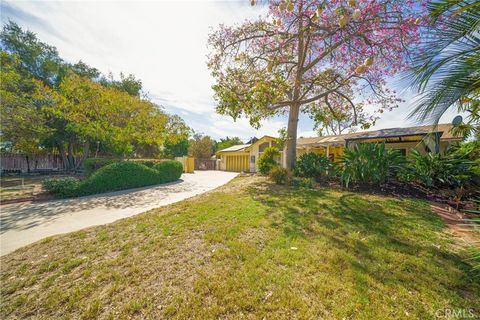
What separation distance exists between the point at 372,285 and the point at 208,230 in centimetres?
272

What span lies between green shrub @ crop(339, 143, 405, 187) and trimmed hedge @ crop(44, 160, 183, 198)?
1040cm

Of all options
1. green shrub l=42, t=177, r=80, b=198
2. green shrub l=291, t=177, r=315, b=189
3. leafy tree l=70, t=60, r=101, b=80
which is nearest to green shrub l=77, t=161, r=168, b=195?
green shrub l=42, t=177, r=80, b=198

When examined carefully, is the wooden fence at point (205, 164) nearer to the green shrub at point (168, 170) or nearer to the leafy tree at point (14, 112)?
the green shrub at point (168, 170)

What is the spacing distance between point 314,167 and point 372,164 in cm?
253

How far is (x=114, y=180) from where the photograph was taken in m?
8.97

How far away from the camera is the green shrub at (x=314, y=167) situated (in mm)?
8539

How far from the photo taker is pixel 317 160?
29.0 ft

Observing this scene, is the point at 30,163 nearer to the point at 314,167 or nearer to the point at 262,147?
the point at 262,147

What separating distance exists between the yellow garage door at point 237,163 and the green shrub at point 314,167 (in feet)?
42.4

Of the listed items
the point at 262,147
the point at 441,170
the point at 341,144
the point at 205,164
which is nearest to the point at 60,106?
the point at 262,147

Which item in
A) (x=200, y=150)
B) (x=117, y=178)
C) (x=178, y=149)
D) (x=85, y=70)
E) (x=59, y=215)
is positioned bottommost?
(x=59, y=215)

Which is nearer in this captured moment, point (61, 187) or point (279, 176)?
point (61, 187)

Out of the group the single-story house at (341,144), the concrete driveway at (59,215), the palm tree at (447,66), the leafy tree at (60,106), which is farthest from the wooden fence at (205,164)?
the palm tree at (447,66)

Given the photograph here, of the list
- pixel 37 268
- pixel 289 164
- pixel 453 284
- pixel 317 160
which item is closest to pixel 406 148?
pixel 317 160
